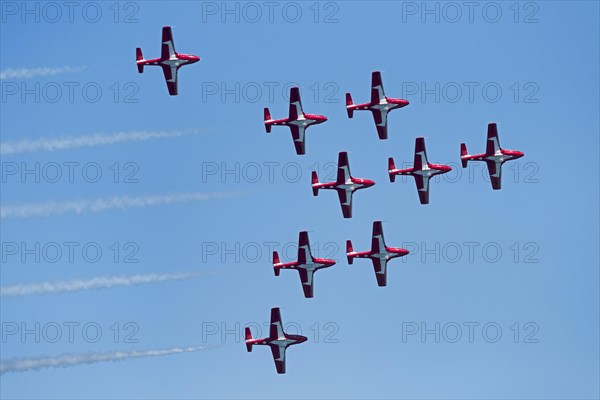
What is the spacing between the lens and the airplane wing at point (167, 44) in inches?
4793

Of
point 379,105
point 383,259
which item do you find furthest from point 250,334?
point 379,105

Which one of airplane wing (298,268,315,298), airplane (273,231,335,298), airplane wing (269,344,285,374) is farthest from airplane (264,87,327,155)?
airplane wing (269,344,285,374)

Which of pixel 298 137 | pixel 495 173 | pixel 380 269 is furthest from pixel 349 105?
pixel 495 173

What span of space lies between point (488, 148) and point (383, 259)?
1467 cm

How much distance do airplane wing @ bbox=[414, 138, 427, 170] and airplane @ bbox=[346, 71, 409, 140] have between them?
3734mm

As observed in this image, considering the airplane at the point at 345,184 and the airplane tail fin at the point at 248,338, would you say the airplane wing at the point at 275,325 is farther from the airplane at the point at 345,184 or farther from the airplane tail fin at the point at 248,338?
the airplane at the point at 345,184

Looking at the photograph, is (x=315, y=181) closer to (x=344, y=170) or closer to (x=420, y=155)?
(x=344, y=170)

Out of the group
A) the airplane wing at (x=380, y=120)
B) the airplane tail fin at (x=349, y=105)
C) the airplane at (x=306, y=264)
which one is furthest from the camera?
the airplane wing at (x=380, y=120)

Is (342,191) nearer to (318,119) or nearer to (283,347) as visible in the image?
(318,119)

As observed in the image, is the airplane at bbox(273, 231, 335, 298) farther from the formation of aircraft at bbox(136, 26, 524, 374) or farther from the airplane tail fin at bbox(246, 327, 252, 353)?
the airplane tail fin at bbox(246, 327, 252, 353)

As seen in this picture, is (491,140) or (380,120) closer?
(380,120)

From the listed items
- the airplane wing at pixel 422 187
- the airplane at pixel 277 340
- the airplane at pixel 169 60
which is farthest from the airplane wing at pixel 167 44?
the airplane wing at pixel 422 187

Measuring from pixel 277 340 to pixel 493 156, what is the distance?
89.5 ft

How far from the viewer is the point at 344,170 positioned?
128750mm
